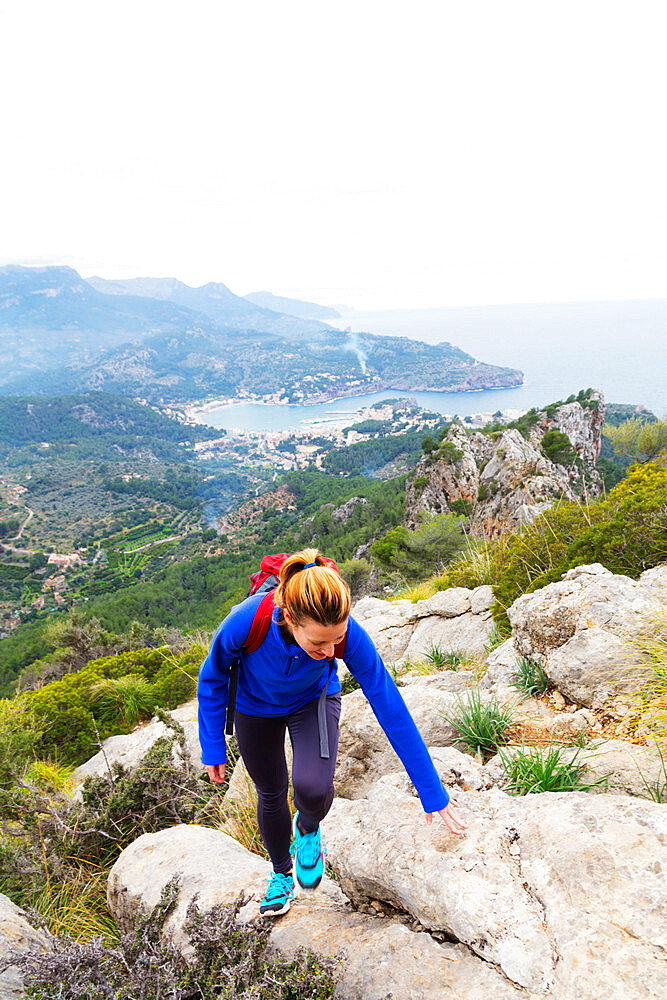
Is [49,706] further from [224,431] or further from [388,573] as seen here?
[224,431]

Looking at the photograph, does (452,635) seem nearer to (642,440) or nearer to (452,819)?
(452,819)

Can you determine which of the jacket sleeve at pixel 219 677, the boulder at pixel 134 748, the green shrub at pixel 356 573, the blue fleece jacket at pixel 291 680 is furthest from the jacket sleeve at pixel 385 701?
the green shrub at pixel 356 573

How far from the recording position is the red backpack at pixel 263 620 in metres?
1.78

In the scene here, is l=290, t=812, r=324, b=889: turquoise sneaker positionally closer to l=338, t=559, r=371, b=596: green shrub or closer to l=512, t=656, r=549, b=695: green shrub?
l=512, t=656, r=549, b=695: green shrub

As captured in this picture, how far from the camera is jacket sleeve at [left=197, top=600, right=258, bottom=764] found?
1807 millimetres

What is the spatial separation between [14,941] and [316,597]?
2027 mm

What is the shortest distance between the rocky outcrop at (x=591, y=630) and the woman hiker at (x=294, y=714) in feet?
4.61

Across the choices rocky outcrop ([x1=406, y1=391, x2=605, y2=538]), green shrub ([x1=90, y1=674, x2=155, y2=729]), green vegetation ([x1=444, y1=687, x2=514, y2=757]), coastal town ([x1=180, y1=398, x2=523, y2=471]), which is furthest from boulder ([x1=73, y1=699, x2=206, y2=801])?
coastal town ([x1=180, y1=398, x2=523, y2=471])

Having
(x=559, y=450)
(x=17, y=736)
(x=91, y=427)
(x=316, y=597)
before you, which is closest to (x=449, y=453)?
(x=559, y=450)

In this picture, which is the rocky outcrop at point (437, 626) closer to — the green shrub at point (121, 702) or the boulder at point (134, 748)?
the boulder at point (134, 748)

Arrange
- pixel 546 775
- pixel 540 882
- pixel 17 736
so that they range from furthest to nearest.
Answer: pixel 17 736 < pixel 546 775 < pixel 540 882

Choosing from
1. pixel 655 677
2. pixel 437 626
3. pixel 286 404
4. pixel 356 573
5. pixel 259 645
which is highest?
pixel 259 645

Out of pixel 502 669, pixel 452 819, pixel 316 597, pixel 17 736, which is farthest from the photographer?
pixel 17 736

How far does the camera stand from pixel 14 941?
187cm
